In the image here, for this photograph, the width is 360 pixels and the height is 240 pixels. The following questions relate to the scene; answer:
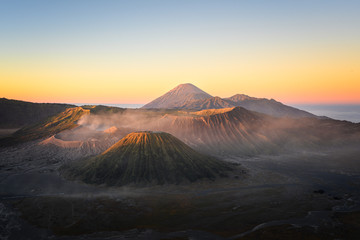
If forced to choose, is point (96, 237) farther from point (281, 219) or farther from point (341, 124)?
point (341, 124)

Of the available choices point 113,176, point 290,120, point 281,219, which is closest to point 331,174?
point 281,219

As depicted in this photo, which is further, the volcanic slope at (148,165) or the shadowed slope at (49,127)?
the shadowed slope at (49,127)

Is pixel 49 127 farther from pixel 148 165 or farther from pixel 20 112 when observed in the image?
pixel 20 112

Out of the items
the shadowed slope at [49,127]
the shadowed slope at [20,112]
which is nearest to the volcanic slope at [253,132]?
the shadowed slope at [49,127]

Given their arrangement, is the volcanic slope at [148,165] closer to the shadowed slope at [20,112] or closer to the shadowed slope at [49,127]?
the shadowed slope at [49,127]

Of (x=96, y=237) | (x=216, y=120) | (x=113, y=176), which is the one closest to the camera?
(x=96, y=237)

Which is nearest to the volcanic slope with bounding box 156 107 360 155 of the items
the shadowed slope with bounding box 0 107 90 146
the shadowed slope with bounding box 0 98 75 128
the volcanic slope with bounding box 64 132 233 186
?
the volcanic slope with bounding box 64 132 233 186

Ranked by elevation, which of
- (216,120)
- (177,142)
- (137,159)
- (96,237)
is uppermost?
(216,120)

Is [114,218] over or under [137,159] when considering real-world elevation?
under
